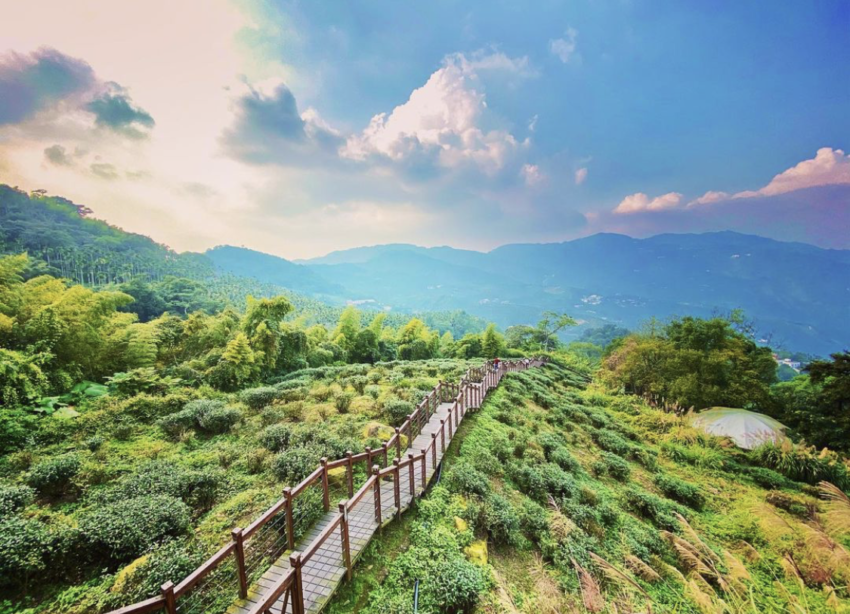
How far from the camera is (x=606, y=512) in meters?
7.96

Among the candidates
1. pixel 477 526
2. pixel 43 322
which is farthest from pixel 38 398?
pixel 477 526

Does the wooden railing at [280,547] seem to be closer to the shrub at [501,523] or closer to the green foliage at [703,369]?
the shrub at [501,523]

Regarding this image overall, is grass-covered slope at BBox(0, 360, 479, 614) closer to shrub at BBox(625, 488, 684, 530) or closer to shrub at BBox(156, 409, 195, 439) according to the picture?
shrub at BBox(156, 409, 195, 439)

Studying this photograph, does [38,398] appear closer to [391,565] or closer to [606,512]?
[391,565]

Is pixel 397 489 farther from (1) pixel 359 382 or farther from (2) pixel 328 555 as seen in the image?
(1) pixel 359 382

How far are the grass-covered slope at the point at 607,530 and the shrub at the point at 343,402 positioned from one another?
4029 mm

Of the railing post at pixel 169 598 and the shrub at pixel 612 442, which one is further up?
the railing post at pixel 169 598

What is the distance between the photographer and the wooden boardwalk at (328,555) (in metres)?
4.36

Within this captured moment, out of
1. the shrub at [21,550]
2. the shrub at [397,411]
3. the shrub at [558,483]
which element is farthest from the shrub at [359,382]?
the shrub at [21,550]

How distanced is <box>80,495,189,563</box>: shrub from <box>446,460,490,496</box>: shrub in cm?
501

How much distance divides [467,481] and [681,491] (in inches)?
279

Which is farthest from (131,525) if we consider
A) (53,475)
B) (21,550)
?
(53,475)

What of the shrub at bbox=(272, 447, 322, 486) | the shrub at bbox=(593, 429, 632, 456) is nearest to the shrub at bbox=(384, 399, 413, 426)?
the shrub at bbox=(272, 447, 322, 486)

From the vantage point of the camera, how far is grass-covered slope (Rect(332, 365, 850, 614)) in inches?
195
